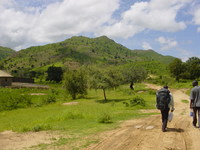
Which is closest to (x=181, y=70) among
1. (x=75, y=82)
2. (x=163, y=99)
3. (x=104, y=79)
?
(x=75, y=82)

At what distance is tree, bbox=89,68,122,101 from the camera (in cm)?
3812

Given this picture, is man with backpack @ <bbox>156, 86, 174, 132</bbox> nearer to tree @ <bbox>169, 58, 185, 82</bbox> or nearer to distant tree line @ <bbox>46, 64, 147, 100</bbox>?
distant tree line @ <bbox>46, 64, 147, 100</bbox>

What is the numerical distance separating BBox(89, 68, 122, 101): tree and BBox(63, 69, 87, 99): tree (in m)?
6.86

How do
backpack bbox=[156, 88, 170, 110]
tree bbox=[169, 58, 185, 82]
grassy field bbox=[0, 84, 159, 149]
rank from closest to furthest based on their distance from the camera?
backpack bbox=[156, 88, 170, 110]
grassy field bbox=[0, 84, 159, 149]
tree bbox=[169, 58, 185, 82]

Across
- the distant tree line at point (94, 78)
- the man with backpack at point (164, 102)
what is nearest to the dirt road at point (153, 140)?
the man with backpack at point (164, 102)

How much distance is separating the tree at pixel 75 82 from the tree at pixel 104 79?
686cm

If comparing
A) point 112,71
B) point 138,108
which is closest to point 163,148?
point 138,108

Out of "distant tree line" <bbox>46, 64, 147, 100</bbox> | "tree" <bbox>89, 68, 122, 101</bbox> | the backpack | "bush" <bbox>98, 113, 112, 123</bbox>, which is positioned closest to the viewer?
the backpack

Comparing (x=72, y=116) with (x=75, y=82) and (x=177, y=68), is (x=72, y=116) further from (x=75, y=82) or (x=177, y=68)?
(x=177, y=68)

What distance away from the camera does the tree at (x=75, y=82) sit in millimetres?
45438

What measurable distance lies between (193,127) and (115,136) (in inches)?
172

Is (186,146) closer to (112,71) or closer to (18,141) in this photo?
(18,141)

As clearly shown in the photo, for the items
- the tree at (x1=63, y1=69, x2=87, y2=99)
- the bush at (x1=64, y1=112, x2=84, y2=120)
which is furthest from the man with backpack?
the tree at (x1=63, y1=69, x2=87, y2=99)

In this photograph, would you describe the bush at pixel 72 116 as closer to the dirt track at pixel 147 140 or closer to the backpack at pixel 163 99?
the dirt track at pixel 147 140
